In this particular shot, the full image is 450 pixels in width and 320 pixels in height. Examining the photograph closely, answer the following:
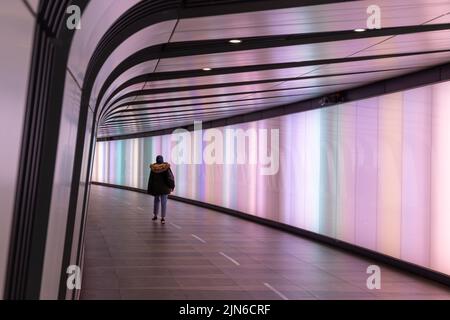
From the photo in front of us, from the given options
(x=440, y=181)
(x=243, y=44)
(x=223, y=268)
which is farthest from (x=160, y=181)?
(x=243, y=44)

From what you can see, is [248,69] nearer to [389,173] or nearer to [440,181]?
[389,173]

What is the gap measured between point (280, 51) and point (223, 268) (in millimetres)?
3742

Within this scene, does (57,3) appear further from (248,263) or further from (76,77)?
(248,263)

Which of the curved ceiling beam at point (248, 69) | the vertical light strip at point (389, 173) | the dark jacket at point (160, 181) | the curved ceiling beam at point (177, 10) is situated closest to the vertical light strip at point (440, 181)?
the vertical light strip at point (389, 173)

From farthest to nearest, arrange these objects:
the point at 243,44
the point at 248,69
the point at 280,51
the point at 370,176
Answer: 1. the point at 370,176
2. the point at 248,69
3. the point at 280,51
4. the point at 243,44

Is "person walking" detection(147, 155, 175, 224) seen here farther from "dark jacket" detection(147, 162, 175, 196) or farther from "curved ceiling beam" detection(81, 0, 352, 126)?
"curved ceiling beam" detection(81, 0, 352, 126)

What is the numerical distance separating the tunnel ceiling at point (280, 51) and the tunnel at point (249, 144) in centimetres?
4

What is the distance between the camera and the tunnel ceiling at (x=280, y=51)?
589 cm

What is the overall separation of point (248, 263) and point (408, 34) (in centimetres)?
498

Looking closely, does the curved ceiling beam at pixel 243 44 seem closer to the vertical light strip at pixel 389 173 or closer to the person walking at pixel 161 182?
the vertical light strip at pixel 389 173

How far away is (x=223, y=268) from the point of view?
9.71 meters

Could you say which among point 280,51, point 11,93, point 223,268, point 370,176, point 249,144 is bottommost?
point 223,268
